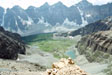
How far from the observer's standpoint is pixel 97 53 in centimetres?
18188

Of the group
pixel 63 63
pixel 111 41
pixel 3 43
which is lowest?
pixel 63 63

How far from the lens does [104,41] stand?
183875mm

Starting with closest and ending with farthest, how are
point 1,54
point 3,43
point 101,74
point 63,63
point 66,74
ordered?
point 66,74, point 63,63, point 101,74, point 1,54, point 3,43

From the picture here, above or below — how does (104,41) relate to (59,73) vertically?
above

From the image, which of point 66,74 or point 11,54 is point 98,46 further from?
point 66,74

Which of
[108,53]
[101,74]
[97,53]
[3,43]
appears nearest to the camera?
[101,74]

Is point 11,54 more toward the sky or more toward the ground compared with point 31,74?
more toward the sky

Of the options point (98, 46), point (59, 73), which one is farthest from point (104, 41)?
point (59, 73)

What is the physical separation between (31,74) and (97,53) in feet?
398

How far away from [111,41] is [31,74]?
115m

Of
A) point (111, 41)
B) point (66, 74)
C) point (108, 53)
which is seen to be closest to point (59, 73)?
point (66, 74)

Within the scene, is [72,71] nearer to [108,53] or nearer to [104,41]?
[108,53]

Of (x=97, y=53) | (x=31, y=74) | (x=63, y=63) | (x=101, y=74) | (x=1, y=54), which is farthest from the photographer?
(x=97, y=53)

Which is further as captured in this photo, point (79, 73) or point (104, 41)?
point (104, 41)
